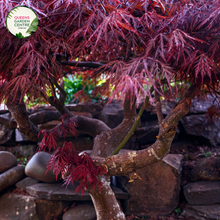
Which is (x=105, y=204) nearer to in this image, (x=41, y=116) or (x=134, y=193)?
(x=134, y=193)

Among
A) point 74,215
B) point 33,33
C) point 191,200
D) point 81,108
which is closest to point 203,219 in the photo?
point 191,200

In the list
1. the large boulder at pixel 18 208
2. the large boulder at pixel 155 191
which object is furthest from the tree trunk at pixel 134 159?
the large boulder at pixel 18 208

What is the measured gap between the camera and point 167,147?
1490 mm

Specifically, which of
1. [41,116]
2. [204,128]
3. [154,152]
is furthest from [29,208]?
[204,128]

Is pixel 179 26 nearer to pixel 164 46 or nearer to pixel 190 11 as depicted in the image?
pixel 190 11

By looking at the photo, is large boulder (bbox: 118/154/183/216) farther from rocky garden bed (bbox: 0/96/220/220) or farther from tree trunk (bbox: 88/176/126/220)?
tree trunk (bbox: 88/176/126/220)

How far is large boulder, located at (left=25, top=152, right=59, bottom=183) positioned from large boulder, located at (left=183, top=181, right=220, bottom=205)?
74.1 inches

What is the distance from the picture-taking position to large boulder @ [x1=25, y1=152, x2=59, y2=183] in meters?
2.72

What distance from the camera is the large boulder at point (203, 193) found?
249 cm

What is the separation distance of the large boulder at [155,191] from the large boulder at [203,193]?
16 centimetres

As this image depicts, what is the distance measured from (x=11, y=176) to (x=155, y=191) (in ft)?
6.90

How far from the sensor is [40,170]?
2.73m

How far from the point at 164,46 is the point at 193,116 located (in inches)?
101

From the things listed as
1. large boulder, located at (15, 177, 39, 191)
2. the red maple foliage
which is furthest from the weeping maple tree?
large boulder, located at (15, 177, 39, 191)
